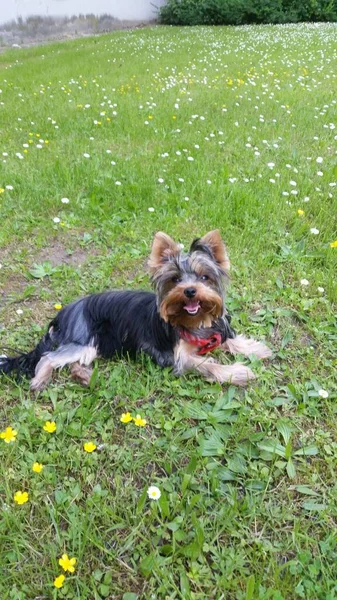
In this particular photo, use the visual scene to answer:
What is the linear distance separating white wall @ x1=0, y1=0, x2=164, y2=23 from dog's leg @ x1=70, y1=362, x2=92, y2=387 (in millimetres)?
20339

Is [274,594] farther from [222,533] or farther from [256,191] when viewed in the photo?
[256,191]

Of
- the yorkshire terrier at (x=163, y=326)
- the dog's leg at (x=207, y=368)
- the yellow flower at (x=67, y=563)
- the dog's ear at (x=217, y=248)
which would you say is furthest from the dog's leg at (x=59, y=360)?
the yellow flower at (x=67, y=563)

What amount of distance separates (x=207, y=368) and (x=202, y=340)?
0.22 m

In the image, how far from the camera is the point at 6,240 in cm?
521

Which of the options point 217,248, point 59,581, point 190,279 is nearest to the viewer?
point 59,581

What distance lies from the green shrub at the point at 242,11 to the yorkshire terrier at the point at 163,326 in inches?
1163

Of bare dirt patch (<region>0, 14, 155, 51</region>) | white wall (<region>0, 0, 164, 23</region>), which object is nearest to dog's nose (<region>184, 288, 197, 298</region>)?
bare dirt patch (<region>0, 14, 155, 51</region>)

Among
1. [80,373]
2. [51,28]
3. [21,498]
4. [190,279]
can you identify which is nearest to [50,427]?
[21,498]

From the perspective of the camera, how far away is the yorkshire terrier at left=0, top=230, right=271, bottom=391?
3.18 metres

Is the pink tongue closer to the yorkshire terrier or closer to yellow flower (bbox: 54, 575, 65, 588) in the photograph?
the yorkshire terrier

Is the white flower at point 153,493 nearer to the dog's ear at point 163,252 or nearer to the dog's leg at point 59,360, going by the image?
the dog's leg at point 59,360

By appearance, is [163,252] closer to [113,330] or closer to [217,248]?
[217,248]

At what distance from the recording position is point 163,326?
3.49 meters

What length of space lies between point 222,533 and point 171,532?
28 cm
